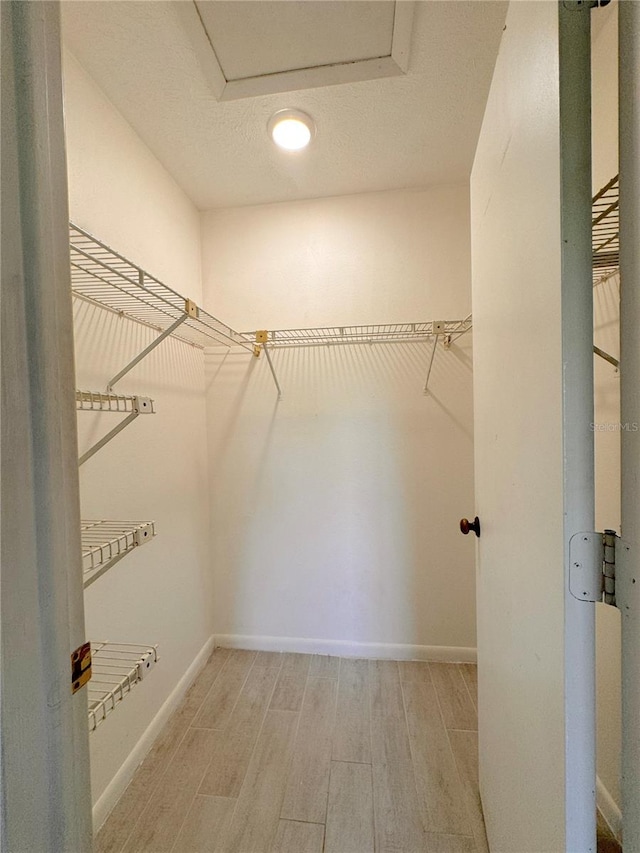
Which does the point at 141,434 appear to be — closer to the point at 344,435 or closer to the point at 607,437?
the point at 344,435

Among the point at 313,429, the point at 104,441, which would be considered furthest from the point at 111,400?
the point at 313,429

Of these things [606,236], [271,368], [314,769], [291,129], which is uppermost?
[291,129]

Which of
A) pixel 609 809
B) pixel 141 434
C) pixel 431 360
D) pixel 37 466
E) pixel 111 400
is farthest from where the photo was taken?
pixel 431 360

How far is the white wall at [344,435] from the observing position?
1753 millimetres

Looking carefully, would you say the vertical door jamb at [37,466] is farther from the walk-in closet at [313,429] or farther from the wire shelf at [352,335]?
the wire shelf at [352,335]

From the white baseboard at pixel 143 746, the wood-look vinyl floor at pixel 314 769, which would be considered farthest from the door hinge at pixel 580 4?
the white baseboard at pixel 143 746

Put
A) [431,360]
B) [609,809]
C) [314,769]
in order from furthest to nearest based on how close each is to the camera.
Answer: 1. [431,360]
2. [314,769]
3. [609,809]

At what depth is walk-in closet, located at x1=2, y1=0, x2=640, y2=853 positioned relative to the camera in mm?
450

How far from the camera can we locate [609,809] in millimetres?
1015

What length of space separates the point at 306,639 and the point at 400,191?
8.06 feet

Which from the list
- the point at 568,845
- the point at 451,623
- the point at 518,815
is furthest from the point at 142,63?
the point at 451,623

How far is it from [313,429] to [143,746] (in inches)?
58.4

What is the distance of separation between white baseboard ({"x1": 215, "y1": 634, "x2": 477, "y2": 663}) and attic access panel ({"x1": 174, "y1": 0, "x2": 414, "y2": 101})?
2471mm

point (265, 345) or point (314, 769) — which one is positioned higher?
point (265, 345)
